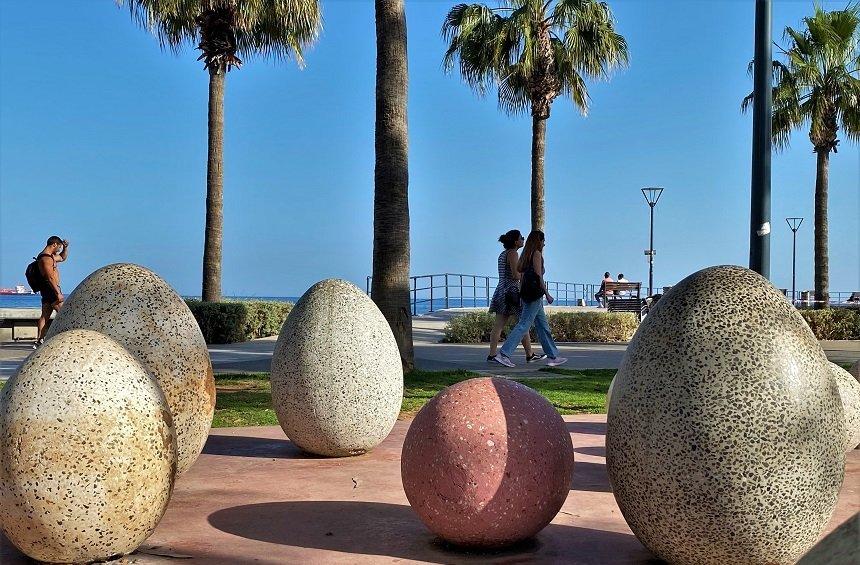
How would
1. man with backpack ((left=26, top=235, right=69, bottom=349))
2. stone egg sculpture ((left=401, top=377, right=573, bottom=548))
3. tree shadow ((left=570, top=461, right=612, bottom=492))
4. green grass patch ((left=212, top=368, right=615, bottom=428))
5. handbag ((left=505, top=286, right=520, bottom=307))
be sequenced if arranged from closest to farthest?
stone egg sculpture ((left=401, top=377, right=573, bottom=548))
tree shadow ((left=570, top=461, right=612, bottom=492))
green grass patch ((left=212, top=368, right=615, bottom=428))
handbag ((left=505, top=286, right=520, bottom=307))
man with backpack ((left=26, top=235, right=69, bottom=349))

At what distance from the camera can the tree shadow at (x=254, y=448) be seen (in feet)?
24.4

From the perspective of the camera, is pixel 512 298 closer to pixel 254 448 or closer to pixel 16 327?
pixel 254 448

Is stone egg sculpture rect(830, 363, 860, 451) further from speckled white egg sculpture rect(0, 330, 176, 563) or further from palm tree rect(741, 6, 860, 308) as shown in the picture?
palm tree rect(741, 6, 860, 308)

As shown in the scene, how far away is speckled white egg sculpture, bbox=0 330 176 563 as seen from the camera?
4.26m

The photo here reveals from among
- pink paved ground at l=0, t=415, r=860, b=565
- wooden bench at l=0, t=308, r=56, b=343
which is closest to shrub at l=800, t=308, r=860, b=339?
pink paved ground at l=0, t=415, r=860, b=565

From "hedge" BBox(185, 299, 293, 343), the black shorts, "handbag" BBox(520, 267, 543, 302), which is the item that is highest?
"handbag" BBox(520, 267, 543, 302)

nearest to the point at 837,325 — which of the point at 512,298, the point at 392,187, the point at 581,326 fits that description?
the point at 581,326

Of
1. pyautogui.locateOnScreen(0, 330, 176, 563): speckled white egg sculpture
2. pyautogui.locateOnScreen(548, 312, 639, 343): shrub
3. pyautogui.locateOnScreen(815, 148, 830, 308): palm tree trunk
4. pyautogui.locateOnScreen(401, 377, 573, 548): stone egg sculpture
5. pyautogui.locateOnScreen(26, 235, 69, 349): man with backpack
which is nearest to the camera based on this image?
pyautogui.locateOnScreen(0, 330, 176, 563): speckled white egg sculpture

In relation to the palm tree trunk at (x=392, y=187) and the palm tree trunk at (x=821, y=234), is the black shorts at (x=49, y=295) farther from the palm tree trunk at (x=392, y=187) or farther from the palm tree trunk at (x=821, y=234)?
the palm tree trunk at (x=821, y=234)

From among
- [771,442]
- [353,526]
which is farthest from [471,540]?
[771,442]

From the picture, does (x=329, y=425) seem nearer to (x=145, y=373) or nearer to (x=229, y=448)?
(x=229, y=448)

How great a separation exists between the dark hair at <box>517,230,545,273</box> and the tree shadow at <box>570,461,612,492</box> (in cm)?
772

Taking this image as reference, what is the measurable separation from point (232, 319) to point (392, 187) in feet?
33.5

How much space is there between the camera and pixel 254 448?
779 centimetres
